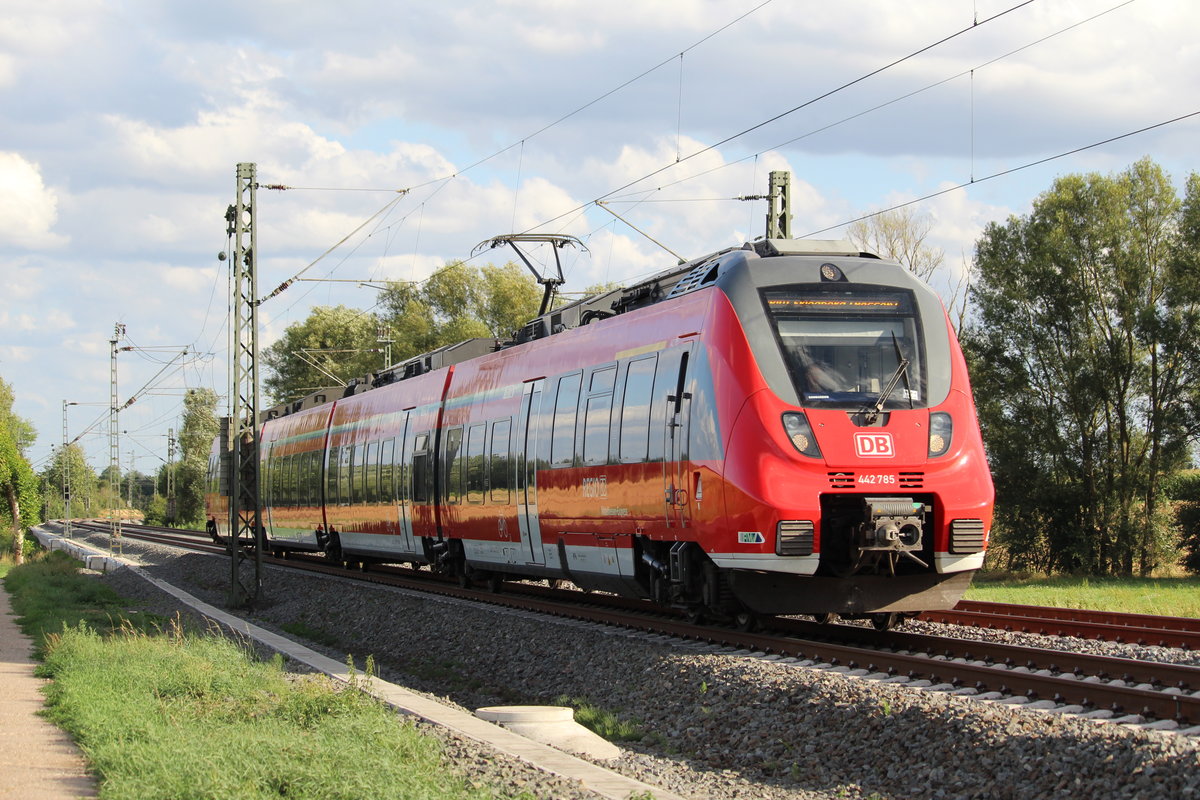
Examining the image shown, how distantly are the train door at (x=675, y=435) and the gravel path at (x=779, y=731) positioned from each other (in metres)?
1.42

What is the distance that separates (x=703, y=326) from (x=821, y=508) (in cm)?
221

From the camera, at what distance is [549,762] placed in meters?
9.02

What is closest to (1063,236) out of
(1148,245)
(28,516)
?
(1148,245)

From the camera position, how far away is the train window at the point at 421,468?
890 inches

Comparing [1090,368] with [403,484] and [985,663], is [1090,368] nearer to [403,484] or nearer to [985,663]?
[403,484]

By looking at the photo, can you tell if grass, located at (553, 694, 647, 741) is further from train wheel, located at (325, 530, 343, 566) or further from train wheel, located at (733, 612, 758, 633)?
train wheel, located at (325, 530, 343, 566)

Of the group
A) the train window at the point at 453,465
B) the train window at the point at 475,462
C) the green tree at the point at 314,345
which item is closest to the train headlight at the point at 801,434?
the train window at the point at 475,462

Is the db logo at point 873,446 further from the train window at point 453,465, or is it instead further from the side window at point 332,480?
the side window at point 332,480

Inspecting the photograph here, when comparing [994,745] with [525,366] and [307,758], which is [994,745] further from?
[525,366]

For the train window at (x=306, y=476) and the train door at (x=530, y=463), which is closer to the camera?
the train door at (x=530, y=463)

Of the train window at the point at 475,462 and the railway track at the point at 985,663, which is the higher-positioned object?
the train window at the point at 475,462

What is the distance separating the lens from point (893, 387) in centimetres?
1250

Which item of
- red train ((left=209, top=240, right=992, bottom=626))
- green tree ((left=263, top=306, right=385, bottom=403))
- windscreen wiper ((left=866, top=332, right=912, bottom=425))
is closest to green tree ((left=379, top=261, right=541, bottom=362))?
green tree ((left=263, top=306, right=385, bottom=403))

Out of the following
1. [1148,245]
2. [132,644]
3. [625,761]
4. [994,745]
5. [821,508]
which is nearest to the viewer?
[994,745]
